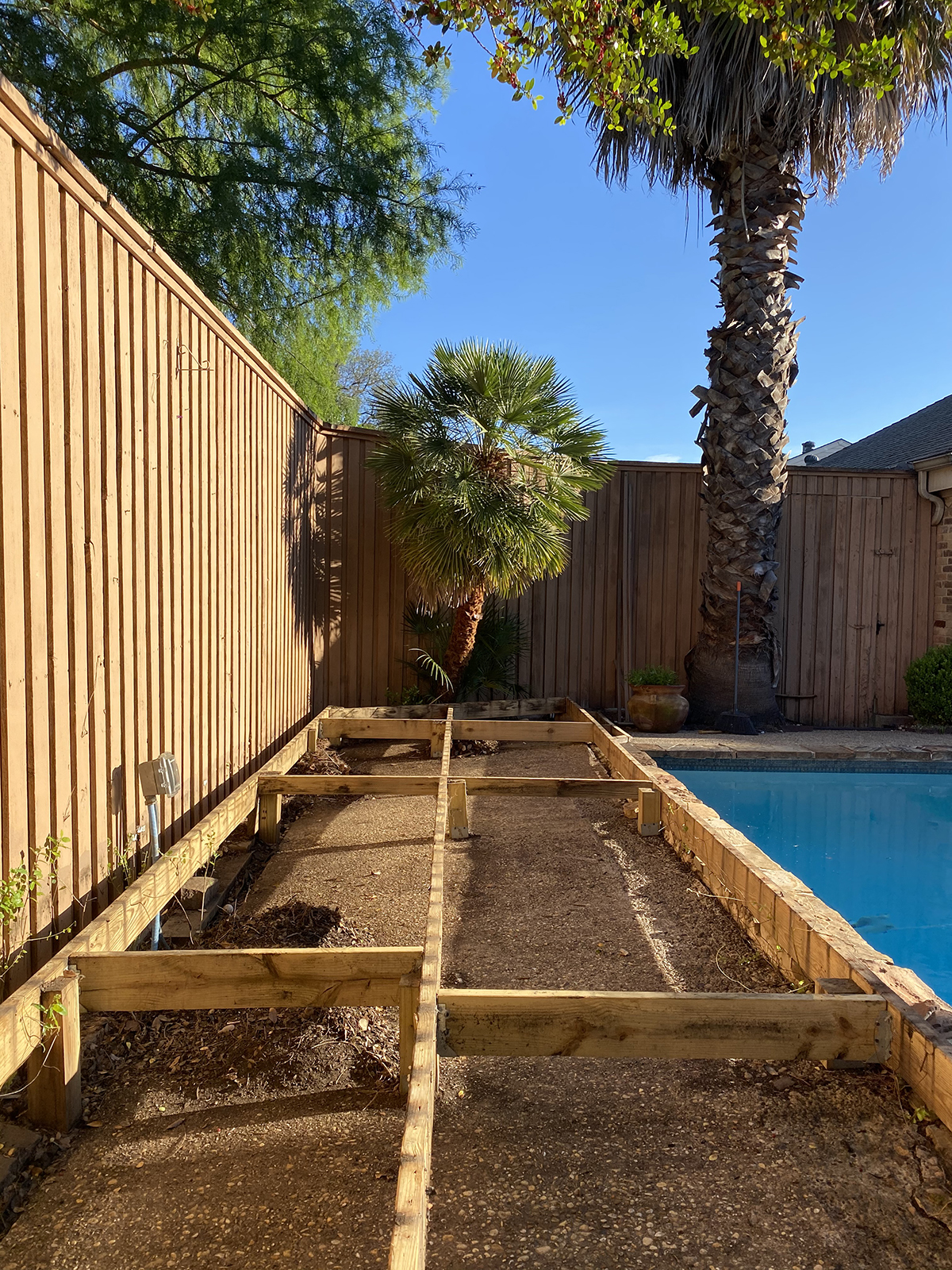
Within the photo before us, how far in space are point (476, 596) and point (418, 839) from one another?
307cm

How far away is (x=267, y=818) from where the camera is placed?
14.5 feet

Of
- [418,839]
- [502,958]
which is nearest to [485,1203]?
[502,958]

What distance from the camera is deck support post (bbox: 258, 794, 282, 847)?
4418 mm

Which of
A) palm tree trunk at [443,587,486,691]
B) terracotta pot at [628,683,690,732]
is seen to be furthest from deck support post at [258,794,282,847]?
terracotta pot at [628,683,690,732]

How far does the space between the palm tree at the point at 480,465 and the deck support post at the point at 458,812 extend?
2630mm

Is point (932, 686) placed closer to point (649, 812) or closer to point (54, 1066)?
point (649, 812)

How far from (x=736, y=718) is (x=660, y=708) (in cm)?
80

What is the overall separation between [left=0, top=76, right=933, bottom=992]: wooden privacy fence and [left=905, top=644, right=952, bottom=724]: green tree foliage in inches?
239

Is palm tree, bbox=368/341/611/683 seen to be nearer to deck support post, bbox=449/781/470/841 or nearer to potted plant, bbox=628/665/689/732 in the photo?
potted plant, bbox=628/665/689/732

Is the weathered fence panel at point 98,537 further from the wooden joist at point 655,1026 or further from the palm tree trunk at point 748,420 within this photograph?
the palm tree trunk at point 748,420

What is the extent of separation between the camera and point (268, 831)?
443cm

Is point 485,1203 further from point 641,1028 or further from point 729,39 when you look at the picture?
point 729,39

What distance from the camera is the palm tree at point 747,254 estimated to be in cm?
747

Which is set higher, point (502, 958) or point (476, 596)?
point (476, 596)
